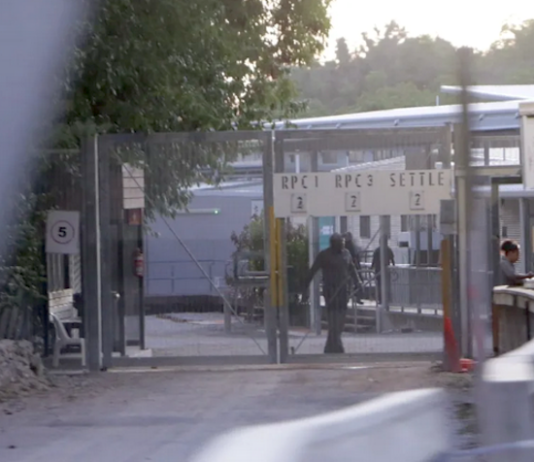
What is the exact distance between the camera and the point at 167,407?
9211mm

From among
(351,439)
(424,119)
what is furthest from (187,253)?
(424,119)

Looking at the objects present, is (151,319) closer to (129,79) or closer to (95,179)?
(95,179)

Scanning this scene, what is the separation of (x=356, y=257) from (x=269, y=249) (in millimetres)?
958

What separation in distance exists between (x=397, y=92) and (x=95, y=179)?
2579cm

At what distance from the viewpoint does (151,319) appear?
11.1 metres

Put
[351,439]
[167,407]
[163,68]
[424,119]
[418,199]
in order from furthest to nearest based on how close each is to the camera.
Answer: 1. [424,119]
2. [163,68]
3. [418,199]
4. [167,407]
5. [351,439]

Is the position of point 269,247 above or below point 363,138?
below

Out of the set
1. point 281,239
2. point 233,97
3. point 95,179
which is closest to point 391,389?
point 281,239

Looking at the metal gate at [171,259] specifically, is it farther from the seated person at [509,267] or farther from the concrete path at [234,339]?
the seated person at [509,267]

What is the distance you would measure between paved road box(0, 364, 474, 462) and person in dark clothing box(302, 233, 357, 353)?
1.23ft

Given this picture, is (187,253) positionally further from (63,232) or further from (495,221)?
(495,221)

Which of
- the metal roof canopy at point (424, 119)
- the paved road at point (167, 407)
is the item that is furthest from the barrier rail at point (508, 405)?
the metal roof canopy at point (424, 119)

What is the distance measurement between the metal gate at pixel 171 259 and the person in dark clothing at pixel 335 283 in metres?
0.60

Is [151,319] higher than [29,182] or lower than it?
lower
